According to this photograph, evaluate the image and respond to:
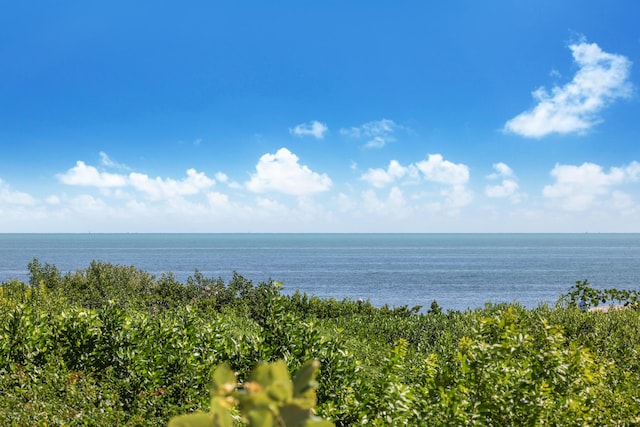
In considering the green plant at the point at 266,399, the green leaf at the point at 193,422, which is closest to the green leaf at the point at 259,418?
the green plant at the point at 266,399

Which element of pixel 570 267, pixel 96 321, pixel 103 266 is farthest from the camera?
pixel 570 267

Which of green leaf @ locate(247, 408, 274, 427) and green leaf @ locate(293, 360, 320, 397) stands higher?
green leaf @ locate(293, 360, 320, 397)

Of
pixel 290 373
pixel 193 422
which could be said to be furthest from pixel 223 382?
pixel 290 373

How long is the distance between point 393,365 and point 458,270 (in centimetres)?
11674

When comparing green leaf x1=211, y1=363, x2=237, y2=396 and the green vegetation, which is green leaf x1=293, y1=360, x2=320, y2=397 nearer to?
the green vegetation

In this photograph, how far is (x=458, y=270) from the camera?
11869cm

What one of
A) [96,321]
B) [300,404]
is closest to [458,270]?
[96,321]

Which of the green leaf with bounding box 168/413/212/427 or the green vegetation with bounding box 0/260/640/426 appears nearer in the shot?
the green leaf with bounding box 168/413/212/427

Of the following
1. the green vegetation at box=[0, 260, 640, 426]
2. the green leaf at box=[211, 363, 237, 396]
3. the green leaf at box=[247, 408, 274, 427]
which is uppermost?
the green leaf at box=[211, 363, 237, 396]

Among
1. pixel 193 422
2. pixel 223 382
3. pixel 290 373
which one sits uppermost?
pixel 223 382

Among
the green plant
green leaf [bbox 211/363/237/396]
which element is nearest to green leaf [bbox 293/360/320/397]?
the green plant

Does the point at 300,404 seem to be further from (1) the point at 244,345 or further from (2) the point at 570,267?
(2) the point at 570,267

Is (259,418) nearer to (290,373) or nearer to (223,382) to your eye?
(223,382)

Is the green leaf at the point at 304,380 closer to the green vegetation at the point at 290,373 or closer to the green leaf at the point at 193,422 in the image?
the green vegetation at the point at 290,373
